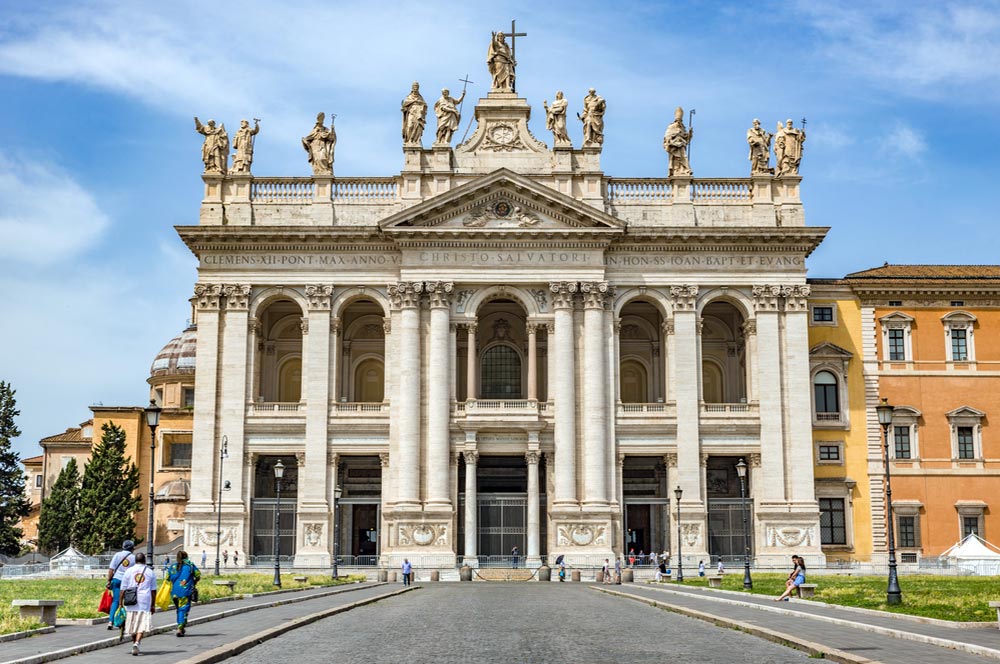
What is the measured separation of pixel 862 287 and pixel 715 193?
9.19 metres

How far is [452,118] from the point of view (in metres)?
63.3

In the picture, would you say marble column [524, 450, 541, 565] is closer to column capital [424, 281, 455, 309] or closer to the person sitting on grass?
column capital [424, 281, 455, 309]

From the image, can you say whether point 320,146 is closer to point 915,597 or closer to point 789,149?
point 789,149

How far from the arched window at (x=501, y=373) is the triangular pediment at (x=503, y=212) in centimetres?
809

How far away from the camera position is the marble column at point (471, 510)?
58.8 metres

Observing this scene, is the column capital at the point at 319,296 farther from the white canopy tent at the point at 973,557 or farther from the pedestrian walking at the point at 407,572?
the white canopy tent at the point at 973,557

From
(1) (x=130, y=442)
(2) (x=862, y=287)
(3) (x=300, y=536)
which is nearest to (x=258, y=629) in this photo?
(3) (x=300, y=536)

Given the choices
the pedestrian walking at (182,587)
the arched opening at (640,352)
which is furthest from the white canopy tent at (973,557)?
the pedestrian walking at (182,587)

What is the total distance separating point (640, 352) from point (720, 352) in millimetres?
4405

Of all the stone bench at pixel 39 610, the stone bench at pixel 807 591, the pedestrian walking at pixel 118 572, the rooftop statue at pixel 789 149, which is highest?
the rooftop statue at pixel 789 149

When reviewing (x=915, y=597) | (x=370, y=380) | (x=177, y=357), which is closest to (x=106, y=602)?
(x=915, y=597)

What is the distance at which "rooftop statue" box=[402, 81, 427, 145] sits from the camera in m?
63.2

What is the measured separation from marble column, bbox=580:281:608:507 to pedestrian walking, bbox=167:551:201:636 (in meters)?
36.8

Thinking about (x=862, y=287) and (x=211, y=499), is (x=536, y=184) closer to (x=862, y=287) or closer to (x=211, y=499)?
(x=862, y=287)
